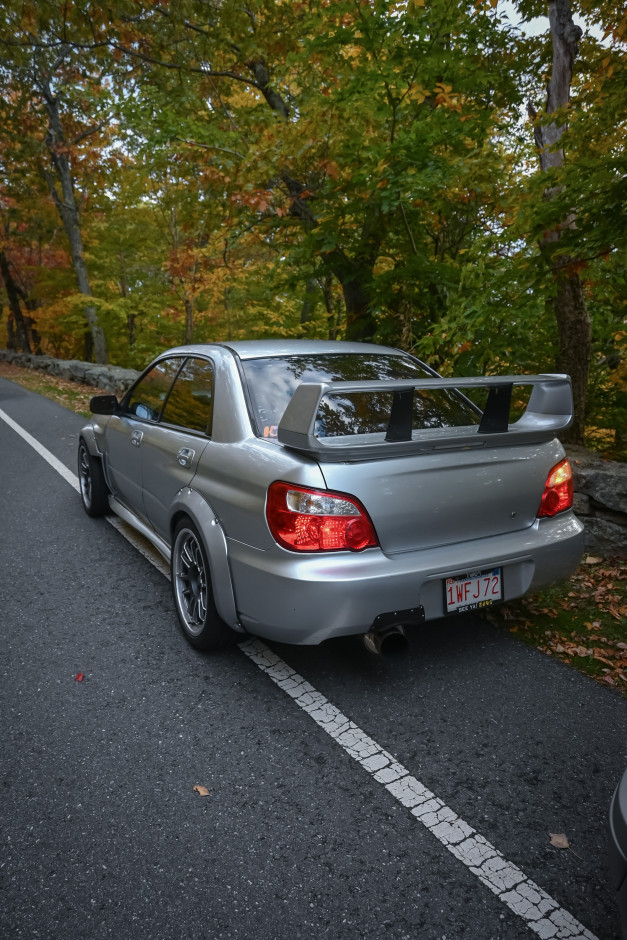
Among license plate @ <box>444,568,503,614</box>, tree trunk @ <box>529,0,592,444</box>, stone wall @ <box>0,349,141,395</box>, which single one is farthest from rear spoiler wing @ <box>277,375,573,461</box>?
stone wall @ <box>0,349,141,395</box>

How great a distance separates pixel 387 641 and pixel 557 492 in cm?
122

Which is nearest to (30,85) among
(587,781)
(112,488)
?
(112,488)

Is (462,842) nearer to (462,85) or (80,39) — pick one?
(462,85)

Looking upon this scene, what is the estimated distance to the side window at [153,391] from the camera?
4.19 meters

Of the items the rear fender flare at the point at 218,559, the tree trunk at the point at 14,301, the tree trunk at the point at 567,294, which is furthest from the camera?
the tree trunk at the point at 14,301

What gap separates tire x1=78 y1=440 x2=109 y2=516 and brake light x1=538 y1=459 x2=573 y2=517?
3876 mm

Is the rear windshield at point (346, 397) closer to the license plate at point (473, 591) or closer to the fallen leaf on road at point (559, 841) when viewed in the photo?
the license plate at point (473, 591)

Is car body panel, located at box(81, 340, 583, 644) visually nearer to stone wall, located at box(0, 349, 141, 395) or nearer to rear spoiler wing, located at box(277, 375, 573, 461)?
rear spoiler wing, located at box(277, 375, 573, 461)

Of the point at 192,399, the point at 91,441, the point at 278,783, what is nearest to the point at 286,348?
the point at 192,399

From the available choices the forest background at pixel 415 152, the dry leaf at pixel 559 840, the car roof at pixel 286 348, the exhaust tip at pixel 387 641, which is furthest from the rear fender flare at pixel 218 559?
the forest background at pixel 415 152

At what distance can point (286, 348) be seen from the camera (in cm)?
370

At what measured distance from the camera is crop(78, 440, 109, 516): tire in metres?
5.46

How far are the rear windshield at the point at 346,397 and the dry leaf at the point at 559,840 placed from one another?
180cm

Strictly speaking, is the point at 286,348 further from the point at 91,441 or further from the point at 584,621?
the point at 91,441
